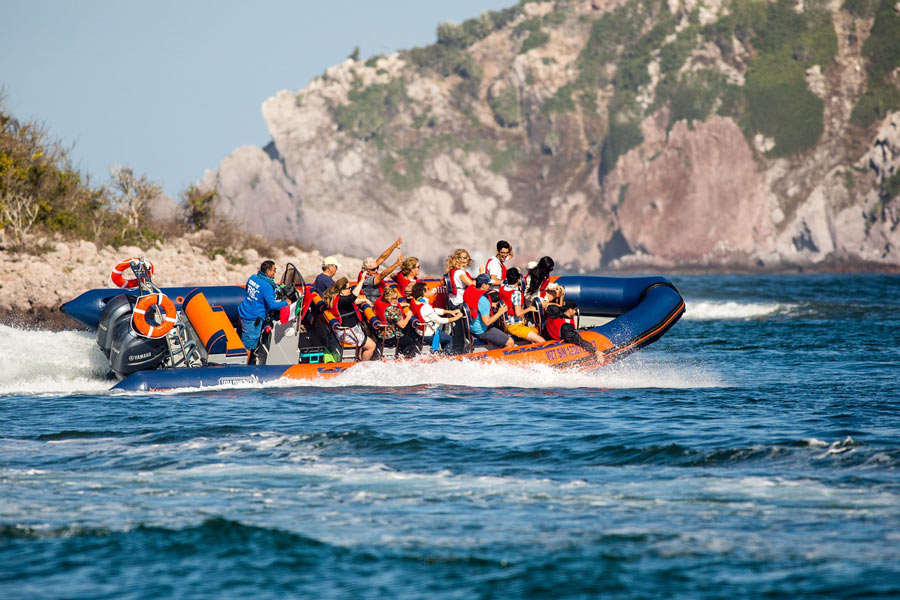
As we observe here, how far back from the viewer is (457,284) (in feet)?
42.1

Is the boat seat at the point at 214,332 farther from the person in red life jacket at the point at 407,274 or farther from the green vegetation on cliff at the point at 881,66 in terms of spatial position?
the green vegetation on cliff at the point at 881,66

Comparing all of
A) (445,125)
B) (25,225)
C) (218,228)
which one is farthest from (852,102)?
(25,225)

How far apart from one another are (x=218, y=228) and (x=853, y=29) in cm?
9946

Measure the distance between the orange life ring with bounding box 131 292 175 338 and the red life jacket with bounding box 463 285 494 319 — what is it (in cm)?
355

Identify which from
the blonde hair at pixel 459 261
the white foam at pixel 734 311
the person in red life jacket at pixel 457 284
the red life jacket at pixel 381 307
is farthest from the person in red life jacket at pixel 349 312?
the white foam at pixel 734 311

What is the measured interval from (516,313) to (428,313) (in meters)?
1.29

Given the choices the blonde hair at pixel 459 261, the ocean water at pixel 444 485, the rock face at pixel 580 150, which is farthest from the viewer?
the rock face at pixel 580 150

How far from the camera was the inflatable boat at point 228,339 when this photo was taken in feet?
39.7

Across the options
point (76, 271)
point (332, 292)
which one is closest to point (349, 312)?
point (332, 292)

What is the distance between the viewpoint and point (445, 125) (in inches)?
5128

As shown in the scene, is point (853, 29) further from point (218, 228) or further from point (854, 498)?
point (854, 498)

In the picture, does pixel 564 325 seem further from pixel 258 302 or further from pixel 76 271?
pixel 76 271

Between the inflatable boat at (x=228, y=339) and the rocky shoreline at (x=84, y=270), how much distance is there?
8322 millimetres

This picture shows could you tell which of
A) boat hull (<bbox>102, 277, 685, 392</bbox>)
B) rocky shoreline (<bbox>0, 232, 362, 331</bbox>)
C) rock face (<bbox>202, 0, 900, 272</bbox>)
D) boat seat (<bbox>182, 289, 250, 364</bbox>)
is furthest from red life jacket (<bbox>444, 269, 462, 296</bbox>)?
rock face (<bbox>202, 0, 900, 272</bbox>)
